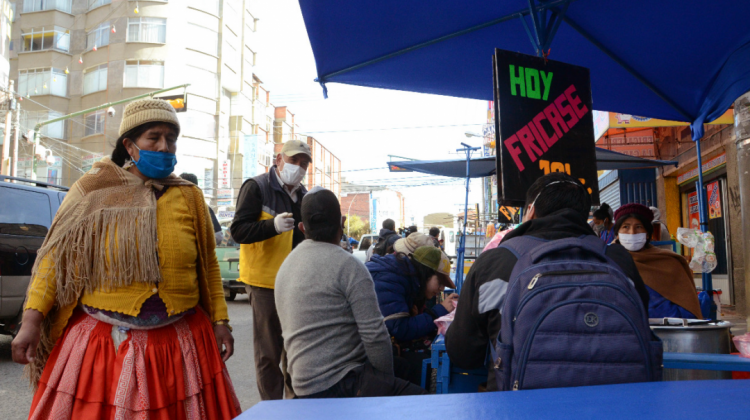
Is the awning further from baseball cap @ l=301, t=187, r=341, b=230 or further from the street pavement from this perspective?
baseball cap @ l=301, t=187, r=341, b=230

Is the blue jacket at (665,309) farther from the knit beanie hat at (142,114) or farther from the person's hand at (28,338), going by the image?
the person's hand at (28,338)

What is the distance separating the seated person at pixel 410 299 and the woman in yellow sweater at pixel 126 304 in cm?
126

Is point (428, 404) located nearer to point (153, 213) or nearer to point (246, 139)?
point (153, 213)

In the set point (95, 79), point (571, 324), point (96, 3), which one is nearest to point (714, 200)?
point (571, 324)

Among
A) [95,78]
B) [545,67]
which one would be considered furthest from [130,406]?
[95,78]

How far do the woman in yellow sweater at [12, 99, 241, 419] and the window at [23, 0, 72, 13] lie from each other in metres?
39.9

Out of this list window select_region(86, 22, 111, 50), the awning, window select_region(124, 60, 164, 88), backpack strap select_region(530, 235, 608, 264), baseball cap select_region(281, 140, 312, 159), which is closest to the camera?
backpack strap select_region(530, 235, 608, 264)

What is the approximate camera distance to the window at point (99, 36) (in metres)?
33.8

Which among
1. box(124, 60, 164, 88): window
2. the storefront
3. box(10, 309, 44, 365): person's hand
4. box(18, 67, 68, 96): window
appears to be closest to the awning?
the storefront

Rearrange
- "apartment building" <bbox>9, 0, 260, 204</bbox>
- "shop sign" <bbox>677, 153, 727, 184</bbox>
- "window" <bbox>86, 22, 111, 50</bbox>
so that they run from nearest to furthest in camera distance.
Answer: "shop sign" <bbox>677, 153, 727, 184</bbox> → "apartment building" <bbox>9, 0, 260, 204</bbox> → "window" <bbox>86, 22, 111, 50</bbox>

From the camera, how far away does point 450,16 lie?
384 centimetres

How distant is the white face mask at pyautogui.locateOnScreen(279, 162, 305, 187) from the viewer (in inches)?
141

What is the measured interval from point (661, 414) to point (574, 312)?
0.59 metres

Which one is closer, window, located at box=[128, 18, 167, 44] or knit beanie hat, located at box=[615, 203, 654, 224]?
knit beanie hat, located at box=[615, 203, 654, 224]
